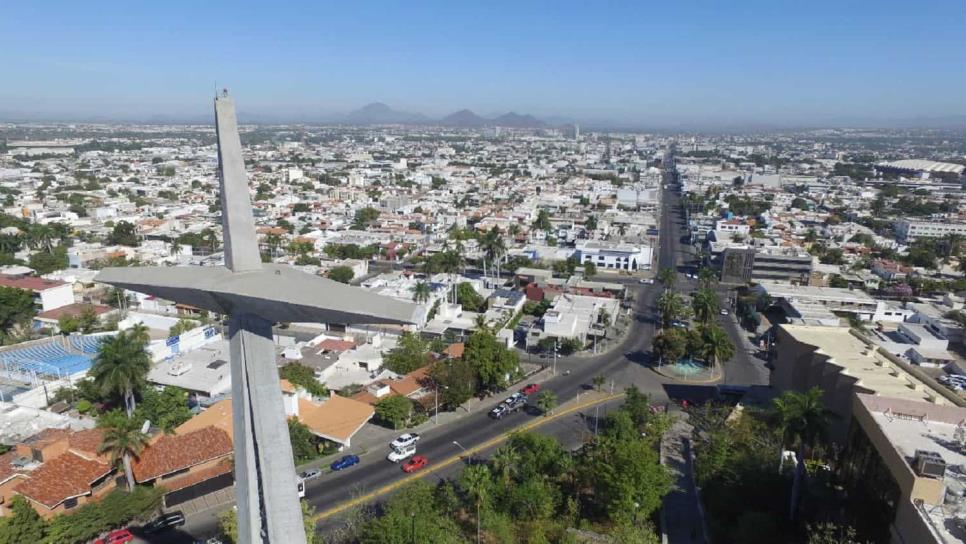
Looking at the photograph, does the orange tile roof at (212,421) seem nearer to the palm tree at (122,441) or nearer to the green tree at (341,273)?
the palm tree at (122,441)

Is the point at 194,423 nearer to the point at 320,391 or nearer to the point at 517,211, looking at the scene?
the point at 320,391

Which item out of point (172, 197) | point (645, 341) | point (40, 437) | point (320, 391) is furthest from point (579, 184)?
point (40, 437)

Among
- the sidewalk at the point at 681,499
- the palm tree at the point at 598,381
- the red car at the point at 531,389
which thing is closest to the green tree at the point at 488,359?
the red car at the point at 531,389

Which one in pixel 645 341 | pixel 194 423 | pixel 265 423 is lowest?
pixel 645 341

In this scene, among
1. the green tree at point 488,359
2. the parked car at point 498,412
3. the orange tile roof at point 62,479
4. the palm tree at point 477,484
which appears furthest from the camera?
the green tree at point 488,359

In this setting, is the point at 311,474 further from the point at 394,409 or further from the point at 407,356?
the point at 407,356
